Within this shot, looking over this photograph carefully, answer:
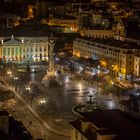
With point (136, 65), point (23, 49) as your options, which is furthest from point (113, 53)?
point (23, 49)

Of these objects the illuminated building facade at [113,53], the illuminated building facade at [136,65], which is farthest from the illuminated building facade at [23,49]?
the illuminated building facade at [136,65]

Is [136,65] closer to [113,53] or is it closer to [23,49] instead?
[113,53]

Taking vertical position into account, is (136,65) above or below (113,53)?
below

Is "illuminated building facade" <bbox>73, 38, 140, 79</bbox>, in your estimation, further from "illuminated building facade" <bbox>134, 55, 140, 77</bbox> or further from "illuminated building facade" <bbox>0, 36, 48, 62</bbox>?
"illuminated building facade" <bbox>0, 36, 48, 62</bbox>

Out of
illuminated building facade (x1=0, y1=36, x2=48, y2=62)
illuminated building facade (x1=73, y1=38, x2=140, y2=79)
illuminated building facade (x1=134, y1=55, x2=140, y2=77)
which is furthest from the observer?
illuminated building facade (x1=0, y1=36, x2=48, y2=62)

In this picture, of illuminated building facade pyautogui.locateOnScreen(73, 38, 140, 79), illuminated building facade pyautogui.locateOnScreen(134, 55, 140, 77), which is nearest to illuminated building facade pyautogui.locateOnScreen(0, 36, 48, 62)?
illuminated building facade pyautogui.locateOnScreen(73, 38, 140, 79)
